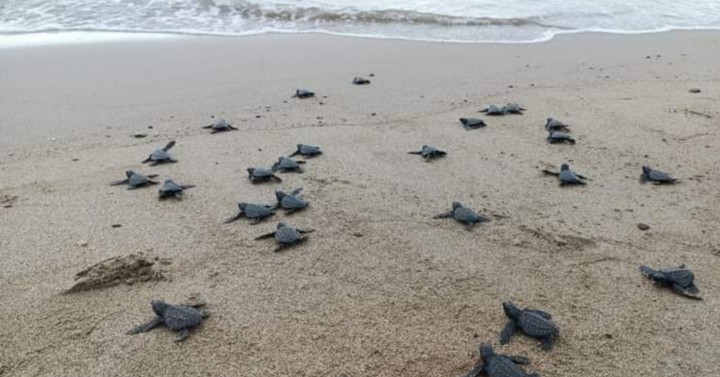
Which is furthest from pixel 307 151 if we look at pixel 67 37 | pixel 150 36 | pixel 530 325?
pixel 67 37

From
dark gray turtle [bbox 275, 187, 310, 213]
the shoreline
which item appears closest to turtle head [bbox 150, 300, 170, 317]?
dark gray turtle [bbox 275, 187, 310, 213]

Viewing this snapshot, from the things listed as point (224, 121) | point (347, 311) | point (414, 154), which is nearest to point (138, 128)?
point (224, 121)

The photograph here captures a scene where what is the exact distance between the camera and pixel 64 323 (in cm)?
255

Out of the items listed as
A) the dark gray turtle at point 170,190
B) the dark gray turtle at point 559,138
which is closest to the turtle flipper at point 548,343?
the dark gray turtle at point 170,190

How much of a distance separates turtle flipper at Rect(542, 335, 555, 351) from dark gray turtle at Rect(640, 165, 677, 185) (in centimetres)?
200

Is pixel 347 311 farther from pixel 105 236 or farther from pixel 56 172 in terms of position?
pixel 56 172

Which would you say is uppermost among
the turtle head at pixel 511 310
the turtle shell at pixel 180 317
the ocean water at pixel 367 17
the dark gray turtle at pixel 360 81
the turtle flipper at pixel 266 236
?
the ocean water at pixel 367 17

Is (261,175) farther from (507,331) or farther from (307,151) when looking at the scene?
(507,331)

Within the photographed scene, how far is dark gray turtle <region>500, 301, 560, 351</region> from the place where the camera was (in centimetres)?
239

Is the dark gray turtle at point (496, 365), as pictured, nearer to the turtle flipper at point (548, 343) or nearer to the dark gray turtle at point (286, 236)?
the turtle flipper at point (548, 343)

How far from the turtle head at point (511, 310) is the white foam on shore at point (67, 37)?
7.02m

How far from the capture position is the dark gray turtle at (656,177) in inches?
153

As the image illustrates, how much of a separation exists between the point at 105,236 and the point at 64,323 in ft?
2.69

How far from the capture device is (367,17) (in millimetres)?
9266
